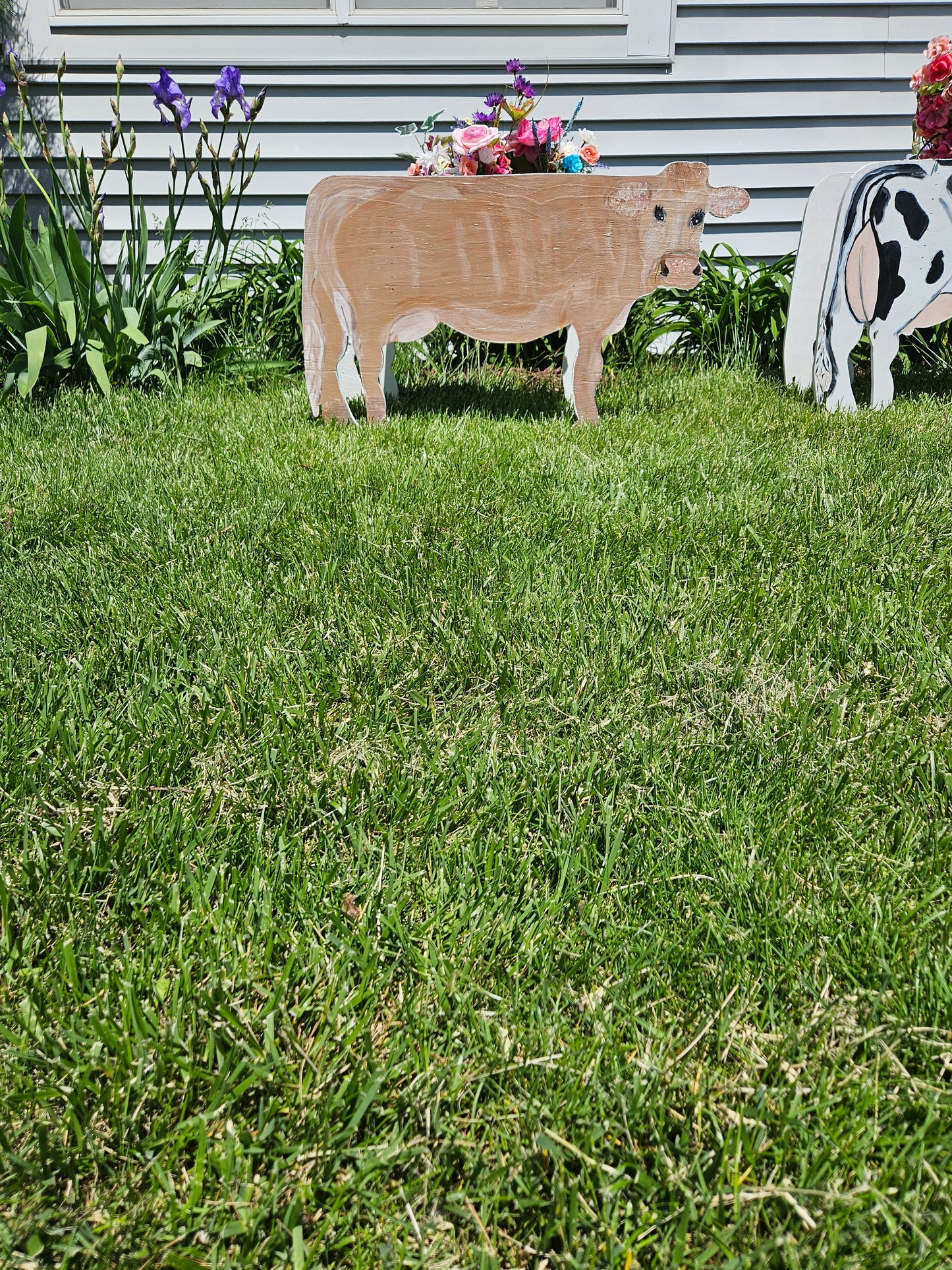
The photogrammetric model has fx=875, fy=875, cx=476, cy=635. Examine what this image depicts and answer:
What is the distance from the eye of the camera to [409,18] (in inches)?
175

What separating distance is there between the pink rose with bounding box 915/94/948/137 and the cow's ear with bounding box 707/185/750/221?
1.23m

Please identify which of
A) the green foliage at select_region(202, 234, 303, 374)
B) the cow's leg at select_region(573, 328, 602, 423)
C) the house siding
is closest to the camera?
the cow's leg at select_region(573, 328, 602, 423)

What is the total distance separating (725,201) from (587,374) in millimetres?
764

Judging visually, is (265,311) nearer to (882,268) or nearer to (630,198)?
(630,198)

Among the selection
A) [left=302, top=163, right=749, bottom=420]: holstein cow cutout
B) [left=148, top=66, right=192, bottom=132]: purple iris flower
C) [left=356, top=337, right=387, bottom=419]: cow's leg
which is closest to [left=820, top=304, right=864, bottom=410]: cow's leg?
[left=302, top=163, right=749, bottom=420]: holstein cow cutout

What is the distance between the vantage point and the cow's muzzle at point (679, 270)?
3283 mm

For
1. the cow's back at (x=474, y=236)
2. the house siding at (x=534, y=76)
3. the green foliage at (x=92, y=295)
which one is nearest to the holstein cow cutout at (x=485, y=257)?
the cow's back at (x=474, y=236)

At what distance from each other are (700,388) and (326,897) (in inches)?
135

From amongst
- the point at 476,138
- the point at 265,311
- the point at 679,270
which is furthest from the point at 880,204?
the point at 265,311

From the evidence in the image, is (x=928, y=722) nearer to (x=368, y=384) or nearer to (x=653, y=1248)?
(x=653, y=1248)

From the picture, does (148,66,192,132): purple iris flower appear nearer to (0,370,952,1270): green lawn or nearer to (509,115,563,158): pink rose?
(509,115,563,158): pink rose

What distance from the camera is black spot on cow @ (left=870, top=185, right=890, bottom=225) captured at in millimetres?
3467

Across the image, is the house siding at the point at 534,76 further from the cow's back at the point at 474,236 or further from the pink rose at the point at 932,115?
the cow's back at the point at 474,236

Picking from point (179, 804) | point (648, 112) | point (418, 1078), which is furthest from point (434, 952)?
point (648, 112)
